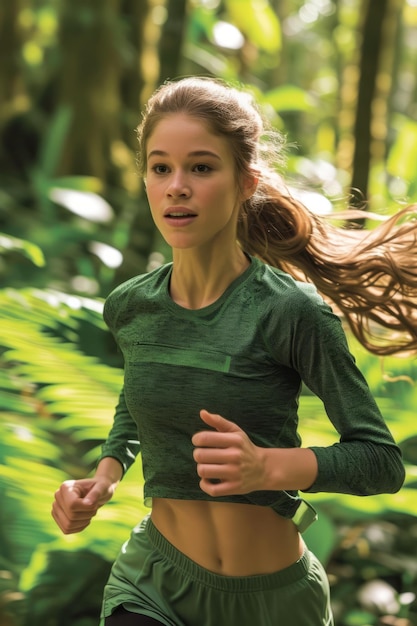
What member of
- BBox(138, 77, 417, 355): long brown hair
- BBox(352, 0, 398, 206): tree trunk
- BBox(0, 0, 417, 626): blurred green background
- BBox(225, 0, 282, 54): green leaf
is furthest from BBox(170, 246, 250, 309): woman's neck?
BBox(225, 0, 282, 54): green leaf

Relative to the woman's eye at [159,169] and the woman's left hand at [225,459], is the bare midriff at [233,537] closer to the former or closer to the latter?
the woman's left hand at [225,459]

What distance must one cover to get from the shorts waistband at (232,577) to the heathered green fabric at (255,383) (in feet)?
0.38

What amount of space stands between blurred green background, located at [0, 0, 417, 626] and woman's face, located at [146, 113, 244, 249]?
2.18ft

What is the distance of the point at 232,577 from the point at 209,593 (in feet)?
0.19

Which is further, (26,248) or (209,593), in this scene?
(26,248)

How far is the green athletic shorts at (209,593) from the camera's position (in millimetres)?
2039

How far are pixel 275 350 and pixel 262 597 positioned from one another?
1.67 ft

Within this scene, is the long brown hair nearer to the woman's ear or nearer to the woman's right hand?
the woman's ear

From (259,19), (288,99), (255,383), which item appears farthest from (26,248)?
(259,19)

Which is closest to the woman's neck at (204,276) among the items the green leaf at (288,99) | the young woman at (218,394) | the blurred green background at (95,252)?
the young woman at (218,394)

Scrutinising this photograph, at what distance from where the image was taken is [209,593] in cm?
204

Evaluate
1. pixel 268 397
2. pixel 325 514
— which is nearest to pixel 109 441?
pixel 268 397

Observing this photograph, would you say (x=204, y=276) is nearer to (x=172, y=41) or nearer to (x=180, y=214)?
(x=180, y=214)

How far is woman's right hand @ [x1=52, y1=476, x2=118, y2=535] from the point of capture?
210cm
